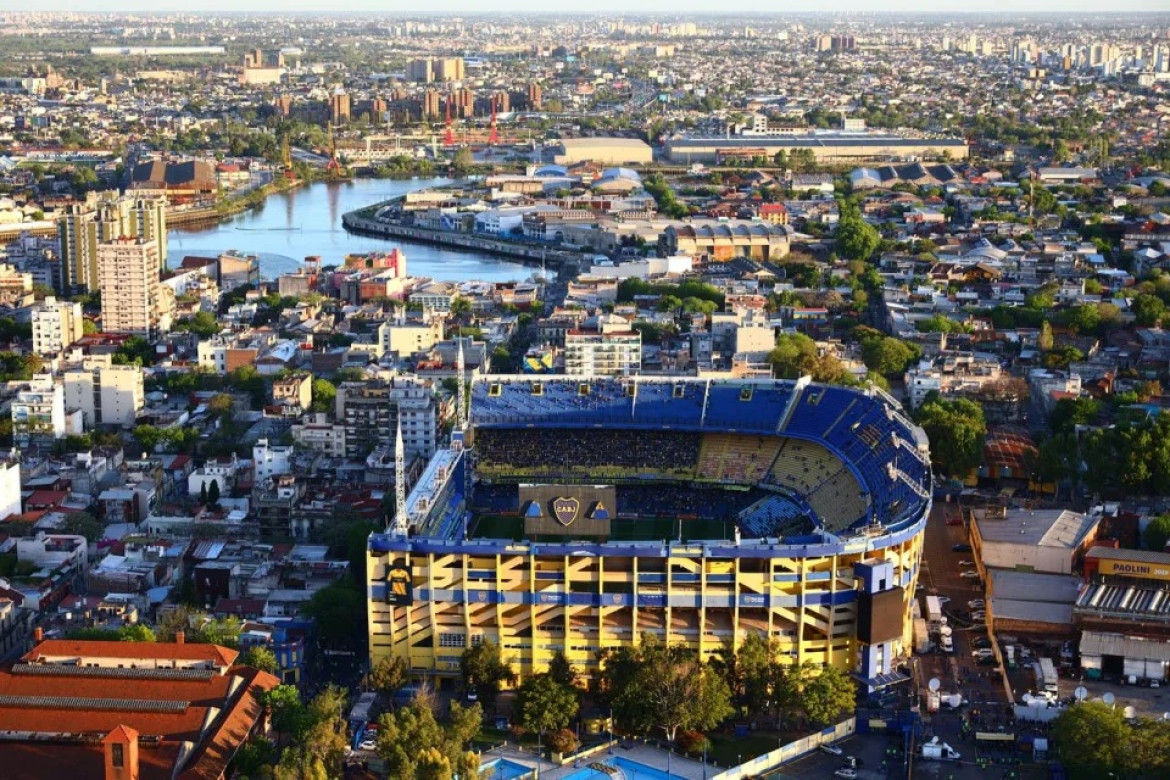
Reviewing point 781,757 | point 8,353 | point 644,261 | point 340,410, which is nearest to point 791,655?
point 781,757

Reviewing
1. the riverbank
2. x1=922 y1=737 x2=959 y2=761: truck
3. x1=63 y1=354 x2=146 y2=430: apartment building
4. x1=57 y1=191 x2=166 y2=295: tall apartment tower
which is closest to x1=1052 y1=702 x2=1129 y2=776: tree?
x1=922 y1=737 x2=959 y2=761: truck

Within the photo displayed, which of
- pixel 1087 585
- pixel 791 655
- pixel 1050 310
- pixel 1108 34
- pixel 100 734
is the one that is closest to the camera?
pixel 100 734

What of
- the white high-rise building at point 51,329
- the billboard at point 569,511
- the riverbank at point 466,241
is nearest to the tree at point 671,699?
the billboard at point 569,511

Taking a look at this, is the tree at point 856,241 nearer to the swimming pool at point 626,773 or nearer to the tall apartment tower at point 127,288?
the tall apartment tower at point 127,288

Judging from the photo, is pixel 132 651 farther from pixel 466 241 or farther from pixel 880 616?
pixel 466 241

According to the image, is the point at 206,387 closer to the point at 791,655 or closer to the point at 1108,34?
the point at 791,655
